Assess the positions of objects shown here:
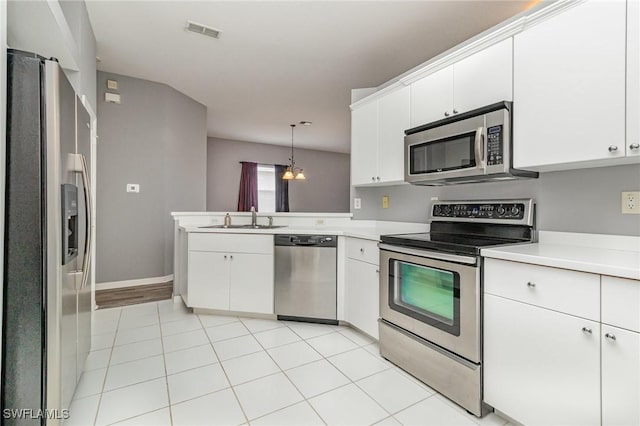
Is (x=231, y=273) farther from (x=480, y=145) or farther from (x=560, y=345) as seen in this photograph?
(x=560, y=345)

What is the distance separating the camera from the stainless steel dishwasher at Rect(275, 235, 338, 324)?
8.93ft

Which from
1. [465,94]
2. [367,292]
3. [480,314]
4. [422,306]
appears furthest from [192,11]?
[480,314]

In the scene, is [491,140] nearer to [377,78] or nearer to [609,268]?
[609,268]

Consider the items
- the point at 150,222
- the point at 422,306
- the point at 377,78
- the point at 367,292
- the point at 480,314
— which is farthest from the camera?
the point at 150,222

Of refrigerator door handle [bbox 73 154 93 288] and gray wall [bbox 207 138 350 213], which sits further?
gray wall [bbox 207 138 350 213]

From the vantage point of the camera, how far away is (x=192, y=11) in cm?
259

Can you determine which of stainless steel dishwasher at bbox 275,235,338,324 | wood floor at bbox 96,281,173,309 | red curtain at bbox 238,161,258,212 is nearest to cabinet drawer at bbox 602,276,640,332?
stainless steel dishwasher at bbox 275,235,338,324

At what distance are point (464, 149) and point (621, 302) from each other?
112 centimetres

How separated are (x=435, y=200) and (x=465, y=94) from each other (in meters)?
0.84

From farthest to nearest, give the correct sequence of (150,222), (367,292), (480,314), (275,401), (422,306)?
(150,222) → (367,292) → (422,306) → (275,401) → (480,314)

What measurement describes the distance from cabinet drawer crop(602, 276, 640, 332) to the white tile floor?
79 centimetres

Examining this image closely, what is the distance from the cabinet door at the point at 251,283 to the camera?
2.85 meters

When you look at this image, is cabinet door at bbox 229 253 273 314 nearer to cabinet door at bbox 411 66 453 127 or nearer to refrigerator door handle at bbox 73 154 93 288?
refrigerator door handle at bbox 73 154 93 288

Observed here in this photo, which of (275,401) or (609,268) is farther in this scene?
(275,401)
